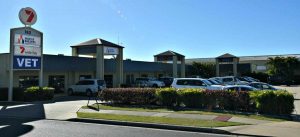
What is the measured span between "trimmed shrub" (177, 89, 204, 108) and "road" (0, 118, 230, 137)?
5.80m

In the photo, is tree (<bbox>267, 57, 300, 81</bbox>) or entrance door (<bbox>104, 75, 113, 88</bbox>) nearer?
entrance door (<bbox>104, 75, 113, 88</bbox>)

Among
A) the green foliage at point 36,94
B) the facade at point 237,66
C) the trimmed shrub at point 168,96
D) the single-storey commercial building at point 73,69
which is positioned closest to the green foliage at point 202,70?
the facade at point 237,66

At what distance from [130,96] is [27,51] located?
9.56m

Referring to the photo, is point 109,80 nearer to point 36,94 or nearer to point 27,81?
point 27,81

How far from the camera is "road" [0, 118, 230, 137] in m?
10.9

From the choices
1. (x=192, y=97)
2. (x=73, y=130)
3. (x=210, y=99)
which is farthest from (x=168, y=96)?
(x=73, y=130)

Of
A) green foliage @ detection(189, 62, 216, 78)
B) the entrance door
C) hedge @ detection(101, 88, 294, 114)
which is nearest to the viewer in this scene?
hedge @ detection(101, 88, 294, 114)

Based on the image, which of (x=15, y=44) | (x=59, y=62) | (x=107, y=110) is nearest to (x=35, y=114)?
(x=107, y=110)

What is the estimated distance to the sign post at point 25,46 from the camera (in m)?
23.1

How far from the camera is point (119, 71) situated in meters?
36.6

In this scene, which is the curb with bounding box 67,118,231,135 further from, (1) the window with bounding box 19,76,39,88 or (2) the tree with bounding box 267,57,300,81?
(2) the tree with bounding box 267,57,300,81

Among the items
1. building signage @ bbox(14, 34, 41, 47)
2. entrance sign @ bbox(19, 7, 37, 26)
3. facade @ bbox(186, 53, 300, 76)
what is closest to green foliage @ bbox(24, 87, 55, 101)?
building signage @ bbox(14, 34, 41, 47)

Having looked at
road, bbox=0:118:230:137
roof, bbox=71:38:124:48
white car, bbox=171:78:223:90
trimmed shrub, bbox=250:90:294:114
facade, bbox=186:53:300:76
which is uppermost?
roof, bbox=71:38:124:48

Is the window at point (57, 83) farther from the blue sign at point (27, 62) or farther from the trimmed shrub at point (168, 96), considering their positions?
the trimmed shrub at point (168, 96)
